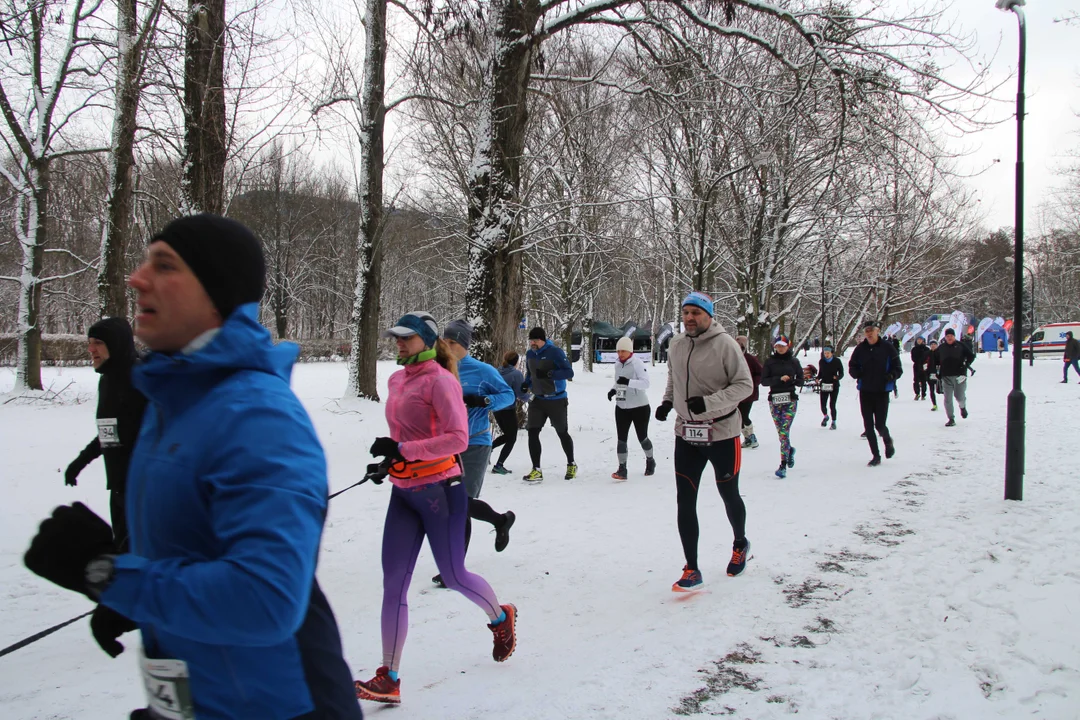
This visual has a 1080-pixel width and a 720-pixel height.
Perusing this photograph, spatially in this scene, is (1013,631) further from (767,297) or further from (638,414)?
(767,297)

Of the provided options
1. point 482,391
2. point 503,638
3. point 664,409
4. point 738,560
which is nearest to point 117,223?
point 482,391

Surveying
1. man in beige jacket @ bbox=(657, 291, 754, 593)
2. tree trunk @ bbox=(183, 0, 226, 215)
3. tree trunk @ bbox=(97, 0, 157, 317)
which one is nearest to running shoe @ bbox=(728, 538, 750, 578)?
man in beige jacket @ bbox=(657, 291, 754, 593)

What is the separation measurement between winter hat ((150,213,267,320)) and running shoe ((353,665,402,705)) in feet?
8.63

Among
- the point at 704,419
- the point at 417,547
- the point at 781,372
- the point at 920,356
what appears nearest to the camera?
the point at 417,547

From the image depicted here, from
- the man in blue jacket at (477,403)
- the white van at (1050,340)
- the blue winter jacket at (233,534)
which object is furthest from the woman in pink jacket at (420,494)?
the white van at (1050,340)

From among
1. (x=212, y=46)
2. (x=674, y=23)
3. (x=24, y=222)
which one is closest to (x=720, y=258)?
(x=674, y=23)

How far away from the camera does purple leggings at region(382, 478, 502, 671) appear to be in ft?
11.6

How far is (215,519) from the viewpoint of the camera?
1286 mm

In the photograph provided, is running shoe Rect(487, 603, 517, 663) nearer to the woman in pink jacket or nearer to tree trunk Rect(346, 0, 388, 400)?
the woman in pink jacket

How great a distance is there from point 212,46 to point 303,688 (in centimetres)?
1039

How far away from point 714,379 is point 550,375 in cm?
485

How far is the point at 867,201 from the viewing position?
24.0 m

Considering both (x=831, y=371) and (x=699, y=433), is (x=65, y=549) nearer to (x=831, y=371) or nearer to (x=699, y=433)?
(x=699, y=433)

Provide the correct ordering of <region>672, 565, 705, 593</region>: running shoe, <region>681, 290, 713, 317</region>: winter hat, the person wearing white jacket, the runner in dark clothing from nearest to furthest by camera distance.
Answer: the runner in dark clothing
<region>672, 565, 705, 593</region>: running shoe
<region>681, 290, 713, 317</region>: winter hat
the person wearing white jacket
